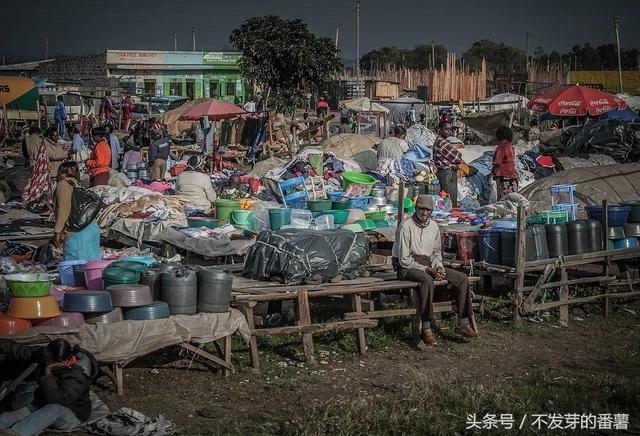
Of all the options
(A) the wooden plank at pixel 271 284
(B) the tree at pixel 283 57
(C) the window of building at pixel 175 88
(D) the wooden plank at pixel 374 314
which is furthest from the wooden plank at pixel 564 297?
(C) the window of building at pixel 175 88

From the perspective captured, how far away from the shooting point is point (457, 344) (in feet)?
29.2

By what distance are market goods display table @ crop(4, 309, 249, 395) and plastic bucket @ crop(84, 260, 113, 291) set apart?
1.15 meters

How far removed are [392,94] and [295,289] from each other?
35.3m

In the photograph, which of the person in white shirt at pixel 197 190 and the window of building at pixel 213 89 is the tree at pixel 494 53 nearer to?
the window of building at pixel 213 89

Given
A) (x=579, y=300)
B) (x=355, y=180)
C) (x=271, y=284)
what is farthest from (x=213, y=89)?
(x=271, y=284)

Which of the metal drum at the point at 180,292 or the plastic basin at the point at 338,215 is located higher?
the plastic basin at the point at 338,215

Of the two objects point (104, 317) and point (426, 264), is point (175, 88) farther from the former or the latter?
point (104, 317)

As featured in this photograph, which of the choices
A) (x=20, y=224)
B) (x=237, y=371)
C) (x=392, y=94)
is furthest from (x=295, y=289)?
(x=392, y=94)

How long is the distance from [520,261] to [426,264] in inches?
53.8

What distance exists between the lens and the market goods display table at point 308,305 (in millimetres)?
8031

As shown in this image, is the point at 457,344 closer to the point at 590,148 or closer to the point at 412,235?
the point at 412,235

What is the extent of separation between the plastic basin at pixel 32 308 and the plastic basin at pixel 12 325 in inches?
2.2

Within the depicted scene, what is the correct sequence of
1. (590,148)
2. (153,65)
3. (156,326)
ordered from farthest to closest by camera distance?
(153,65)
(590,148)
(156,326)

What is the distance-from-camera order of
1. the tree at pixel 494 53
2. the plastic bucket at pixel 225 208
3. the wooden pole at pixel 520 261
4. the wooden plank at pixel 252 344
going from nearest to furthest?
the wooden plank at pixel 252 344, the wooden pole at pixel 520 261, the plastic bucket at pixel 225 208, the tree at pixel 494 53
